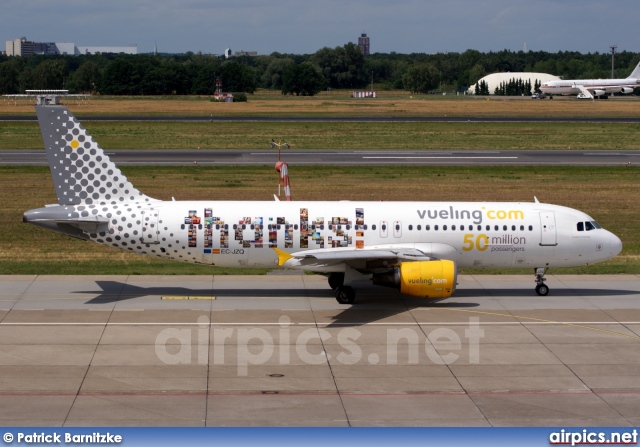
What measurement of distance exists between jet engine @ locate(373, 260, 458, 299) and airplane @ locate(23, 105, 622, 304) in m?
0.25

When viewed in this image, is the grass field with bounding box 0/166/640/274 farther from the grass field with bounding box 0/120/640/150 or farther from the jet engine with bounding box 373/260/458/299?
the grass field with bounding box 0/120/640/150

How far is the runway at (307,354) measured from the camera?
2200 cm

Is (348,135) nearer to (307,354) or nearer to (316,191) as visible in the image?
(316,191)

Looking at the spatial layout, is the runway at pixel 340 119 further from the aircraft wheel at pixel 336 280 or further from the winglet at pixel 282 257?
the winglet at pixel 282 257

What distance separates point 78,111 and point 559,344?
345 ft

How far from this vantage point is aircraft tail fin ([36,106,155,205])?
107 ft

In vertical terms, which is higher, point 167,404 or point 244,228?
point 244,228

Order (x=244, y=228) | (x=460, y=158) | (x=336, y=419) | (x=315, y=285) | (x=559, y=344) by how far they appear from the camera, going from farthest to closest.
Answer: (x=460, y=158) → (x=315, y=285) → (x=244, y=228) → (x=559, y=344) → (x=336, y=419)

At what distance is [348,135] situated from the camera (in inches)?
3720

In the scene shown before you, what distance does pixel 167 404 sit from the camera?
2225 centimetres

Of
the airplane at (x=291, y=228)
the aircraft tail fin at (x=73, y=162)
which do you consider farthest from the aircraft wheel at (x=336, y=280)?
the aircraft tail fin at (x=73, y=162)

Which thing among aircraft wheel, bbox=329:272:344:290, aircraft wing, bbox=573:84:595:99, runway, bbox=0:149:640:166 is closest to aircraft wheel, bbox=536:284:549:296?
aircraft wheel, bbox=329:272:344:290

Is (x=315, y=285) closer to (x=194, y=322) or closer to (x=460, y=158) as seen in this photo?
(x=194, y=322)

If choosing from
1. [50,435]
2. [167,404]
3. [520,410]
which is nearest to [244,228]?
[167,404]
